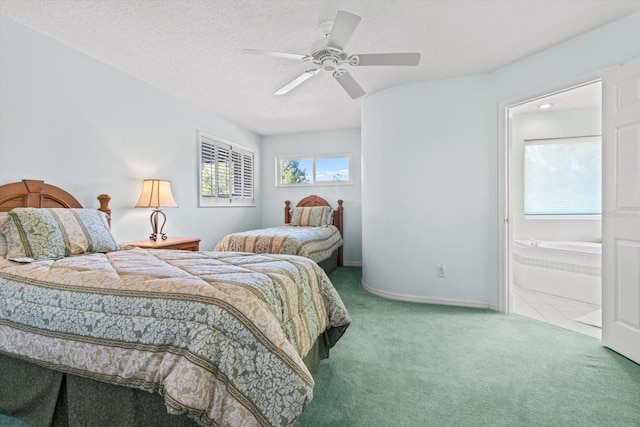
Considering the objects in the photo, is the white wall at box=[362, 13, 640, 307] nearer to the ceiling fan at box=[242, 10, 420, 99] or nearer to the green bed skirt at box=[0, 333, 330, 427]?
the ceiling fan at box=[242, 10, 420, 99]

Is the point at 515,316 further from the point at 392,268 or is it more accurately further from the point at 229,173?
the point at 229,173

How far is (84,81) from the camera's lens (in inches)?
110

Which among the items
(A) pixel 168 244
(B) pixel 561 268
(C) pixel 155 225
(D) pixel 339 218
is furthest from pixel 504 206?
(C) pixel 155 225

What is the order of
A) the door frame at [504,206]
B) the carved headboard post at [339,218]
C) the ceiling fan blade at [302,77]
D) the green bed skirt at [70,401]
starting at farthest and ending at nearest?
1. the carved headboard post at [339,218]
2. the door frame at [504,206]
3. the ceiling fan blade at [302,77]
4. the green bed skirt at [70,401]

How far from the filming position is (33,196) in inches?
93.0

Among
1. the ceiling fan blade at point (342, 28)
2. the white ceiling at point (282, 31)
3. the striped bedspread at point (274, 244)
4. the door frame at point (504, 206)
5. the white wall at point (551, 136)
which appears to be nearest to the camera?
the ceiling fan blade at point (342, 28)

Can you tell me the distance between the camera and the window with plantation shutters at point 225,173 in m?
4.48

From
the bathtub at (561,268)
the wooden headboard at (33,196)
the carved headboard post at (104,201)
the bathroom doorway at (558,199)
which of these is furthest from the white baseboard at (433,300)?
the wooden headboard at (33,196)

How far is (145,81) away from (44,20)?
1129mm

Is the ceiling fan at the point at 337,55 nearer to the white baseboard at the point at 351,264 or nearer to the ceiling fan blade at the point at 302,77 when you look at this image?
the ceiling fan blade at the point at 302,77

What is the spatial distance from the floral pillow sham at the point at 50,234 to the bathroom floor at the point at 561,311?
3.77 m

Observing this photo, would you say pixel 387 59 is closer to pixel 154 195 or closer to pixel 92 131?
pixel 154 195

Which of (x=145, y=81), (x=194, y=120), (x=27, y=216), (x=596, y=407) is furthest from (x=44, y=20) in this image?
(x=596, y=407)

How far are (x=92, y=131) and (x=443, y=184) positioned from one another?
359cm
